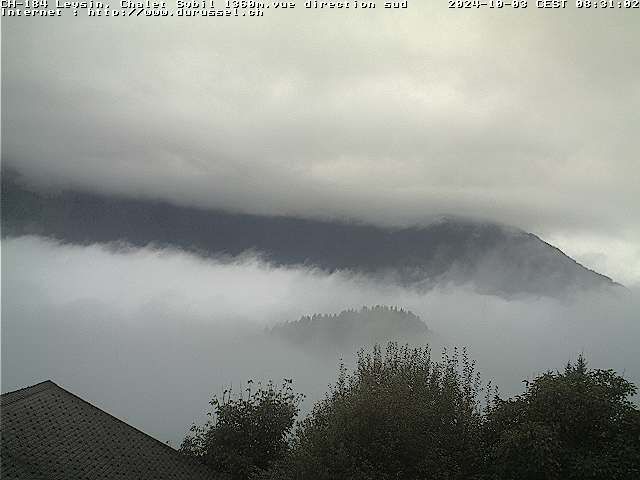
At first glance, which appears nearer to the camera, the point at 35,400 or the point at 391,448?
the point at 391,448

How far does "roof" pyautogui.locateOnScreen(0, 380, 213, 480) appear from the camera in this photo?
84.0 feet

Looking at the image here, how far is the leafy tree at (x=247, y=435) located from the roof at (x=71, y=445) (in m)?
3.28

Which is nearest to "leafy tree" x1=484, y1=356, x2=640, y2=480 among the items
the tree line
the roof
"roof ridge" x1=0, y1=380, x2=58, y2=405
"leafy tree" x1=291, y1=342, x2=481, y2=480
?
the tree line

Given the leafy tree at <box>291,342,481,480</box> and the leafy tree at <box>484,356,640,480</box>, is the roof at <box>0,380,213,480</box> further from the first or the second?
the leafy tree at <box>484,356,640,480</box>

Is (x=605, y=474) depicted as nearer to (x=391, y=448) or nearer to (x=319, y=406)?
(x=391, y=448)

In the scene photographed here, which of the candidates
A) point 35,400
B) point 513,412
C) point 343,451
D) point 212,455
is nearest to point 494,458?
point 513,412

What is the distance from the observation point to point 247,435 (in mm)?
38250

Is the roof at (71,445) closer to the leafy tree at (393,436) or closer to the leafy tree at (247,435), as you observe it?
the leafy tree at (247,435)

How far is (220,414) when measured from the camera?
39.0 m

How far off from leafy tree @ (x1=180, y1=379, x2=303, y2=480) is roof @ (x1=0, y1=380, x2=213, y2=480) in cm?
328

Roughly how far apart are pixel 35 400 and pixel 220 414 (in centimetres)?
1231

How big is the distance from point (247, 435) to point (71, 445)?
1289cm

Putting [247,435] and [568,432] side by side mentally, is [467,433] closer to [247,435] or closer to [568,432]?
[568,432]

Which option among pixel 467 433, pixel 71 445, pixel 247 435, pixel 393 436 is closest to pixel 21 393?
pixel 71 445
